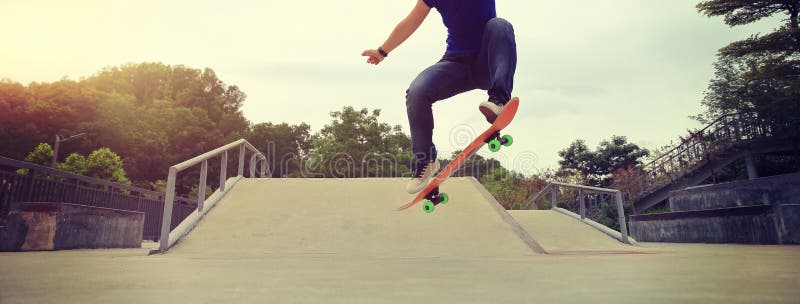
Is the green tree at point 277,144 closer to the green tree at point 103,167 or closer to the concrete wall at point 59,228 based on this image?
the green tree at point 103,167

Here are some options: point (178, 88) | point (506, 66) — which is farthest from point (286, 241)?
point (178, 88)

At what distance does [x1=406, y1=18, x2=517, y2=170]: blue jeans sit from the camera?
3.35m

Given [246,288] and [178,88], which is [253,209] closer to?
[246,288]

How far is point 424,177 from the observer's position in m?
4.27

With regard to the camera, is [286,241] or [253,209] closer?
[286,241]

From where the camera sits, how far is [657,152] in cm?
2516

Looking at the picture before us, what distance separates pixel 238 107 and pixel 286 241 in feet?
142

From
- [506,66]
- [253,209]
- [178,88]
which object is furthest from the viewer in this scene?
[178,88]

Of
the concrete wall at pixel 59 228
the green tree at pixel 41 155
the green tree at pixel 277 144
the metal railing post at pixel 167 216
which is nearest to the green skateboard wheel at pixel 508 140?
the metal railing post at pixel 167 216

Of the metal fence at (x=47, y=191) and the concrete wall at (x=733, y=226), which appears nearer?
the metal fence at (x=47, y=191)

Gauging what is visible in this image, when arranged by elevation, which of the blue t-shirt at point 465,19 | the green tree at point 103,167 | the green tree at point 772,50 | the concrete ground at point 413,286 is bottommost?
the concrete ground at point 413,286

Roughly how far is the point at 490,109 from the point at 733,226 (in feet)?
21.2

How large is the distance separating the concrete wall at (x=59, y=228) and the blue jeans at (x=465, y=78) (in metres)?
4.56

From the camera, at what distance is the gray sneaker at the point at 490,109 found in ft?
11.1
